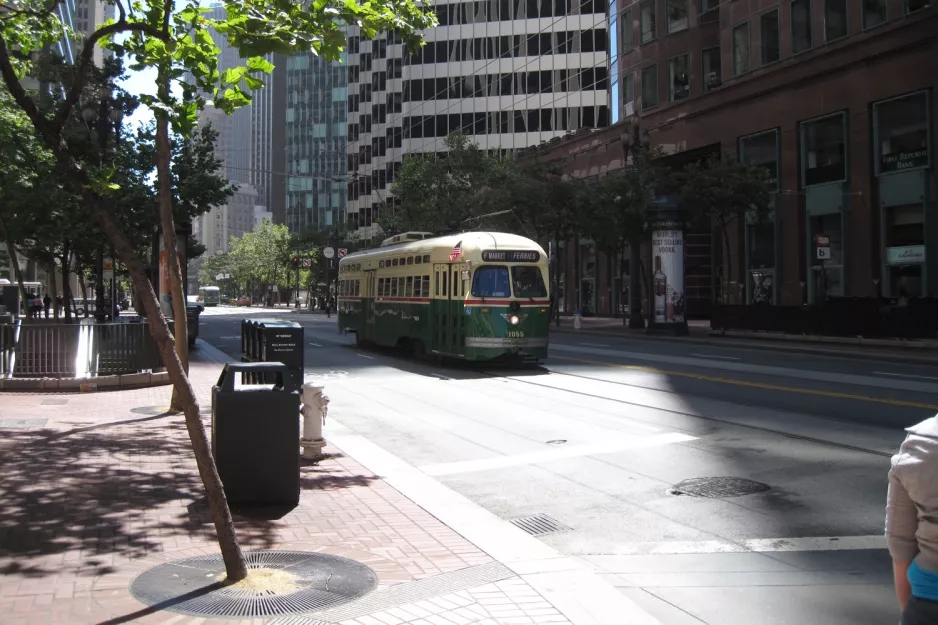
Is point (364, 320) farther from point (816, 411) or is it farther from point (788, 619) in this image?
point (788, 619)

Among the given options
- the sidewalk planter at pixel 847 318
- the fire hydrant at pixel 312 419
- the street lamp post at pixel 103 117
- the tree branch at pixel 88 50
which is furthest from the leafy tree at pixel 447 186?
the tree branch at pixel 88 50

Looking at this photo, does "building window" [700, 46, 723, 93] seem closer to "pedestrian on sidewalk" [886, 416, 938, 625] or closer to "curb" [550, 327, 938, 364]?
"curb" [550, 327, 938, 364]

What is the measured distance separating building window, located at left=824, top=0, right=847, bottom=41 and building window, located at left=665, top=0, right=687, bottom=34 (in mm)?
12240

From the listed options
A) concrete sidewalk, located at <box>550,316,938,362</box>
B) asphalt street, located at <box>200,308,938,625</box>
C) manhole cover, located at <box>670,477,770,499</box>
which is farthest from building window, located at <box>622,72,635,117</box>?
manhole cover, located at <box>670,477,770,499</box>

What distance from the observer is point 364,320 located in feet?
89.9

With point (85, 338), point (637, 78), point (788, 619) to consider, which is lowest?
point (788, 619)

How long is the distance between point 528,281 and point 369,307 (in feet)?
25.4

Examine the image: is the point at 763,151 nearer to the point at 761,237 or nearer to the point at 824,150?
the point at 824,150

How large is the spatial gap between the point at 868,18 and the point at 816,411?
2597cm

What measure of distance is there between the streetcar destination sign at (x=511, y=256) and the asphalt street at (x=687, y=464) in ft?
8.78

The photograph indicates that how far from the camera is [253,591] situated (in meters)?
5.27

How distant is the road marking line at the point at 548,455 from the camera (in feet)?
31.4

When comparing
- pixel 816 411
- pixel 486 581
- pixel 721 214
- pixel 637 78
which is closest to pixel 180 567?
pixel 486 581

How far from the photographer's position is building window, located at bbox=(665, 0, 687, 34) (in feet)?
154
